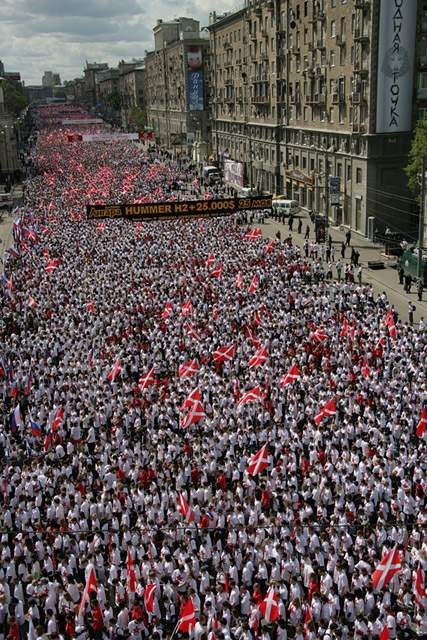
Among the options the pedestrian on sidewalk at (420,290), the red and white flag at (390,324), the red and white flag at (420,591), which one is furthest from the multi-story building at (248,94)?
the red and white flag at (420,591)

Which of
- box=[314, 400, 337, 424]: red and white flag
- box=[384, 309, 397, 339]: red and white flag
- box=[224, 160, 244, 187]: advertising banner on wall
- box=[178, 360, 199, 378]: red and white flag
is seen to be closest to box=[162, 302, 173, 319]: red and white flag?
box=[178, 360, 199, 378]: red and white flag

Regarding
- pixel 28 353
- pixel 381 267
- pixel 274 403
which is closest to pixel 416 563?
pixel 274 403

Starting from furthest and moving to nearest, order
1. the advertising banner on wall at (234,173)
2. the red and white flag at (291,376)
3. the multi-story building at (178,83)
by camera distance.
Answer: the multi-story building at (178,83) → the advertising banner on wall at (234,173) → the red and white flag at (291,376)

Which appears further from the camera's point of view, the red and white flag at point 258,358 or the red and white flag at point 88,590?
the red and white flag at point 258,358

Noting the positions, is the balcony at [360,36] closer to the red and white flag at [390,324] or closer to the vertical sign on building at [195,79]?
the red and white flag at [390,324]

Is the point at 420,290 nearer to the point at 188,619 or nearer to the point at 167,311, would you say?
the point at 167,311

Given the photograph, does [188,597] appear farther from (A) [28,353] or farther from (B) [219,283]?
(B) [219,283]

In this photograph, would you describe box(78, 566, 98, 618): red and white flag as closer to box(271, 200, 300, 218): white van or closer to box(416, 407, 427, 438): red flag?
box(416, 407, 427, 438): red flag
